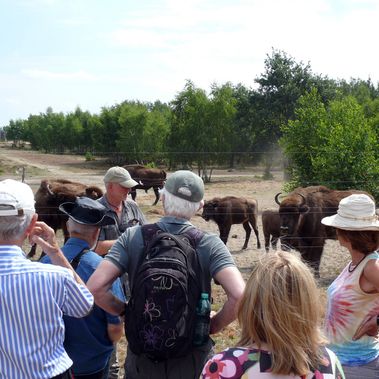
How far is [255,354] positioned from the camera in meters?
2.06

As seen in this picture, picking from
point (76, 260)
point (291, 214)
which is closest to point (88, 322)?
point (76, 260)

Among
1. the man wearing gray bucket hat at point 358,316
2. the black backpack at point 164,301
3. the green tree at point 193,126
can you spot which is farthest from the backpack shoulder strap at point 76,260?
the green tree at point 193,126

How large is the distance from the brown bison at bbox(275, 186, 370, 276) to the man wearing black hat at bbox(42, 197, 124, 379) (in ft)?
23.7

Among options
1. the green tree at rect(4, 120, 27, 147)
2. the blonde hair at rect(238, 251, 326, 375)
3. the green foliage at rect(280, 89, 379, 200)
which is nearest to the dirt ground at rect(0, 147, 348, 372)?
the green foliage at rect(280, 89, 379, 200)

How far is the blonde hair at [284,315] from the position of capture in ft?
6.63

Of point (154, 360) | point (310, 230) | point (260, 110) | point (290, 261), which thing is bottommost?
point (310, 230)

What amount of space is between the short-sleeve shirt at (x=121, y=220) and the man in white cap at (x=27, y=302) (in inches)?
92.3

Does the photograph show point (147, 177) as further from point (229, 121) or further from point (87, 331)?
point (87, 331)

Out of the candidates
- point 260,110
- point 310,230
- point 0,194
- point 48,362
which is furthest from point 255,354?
point 260,110

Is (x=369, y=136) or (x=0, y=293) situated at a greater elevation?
(x=369, y=136)

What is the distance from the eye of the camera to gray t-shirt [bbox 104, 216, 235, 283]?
276 centimetres

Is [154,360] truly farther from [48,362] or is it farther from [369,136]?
[369,136]

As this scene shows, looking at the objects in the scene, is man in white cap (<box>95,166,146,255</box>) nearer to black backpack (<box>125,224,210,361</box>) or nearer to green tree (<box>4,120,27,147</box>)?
black backpack (<box>125,224,210,361</box>)

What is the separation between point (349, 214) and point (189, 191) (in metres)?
1.06
